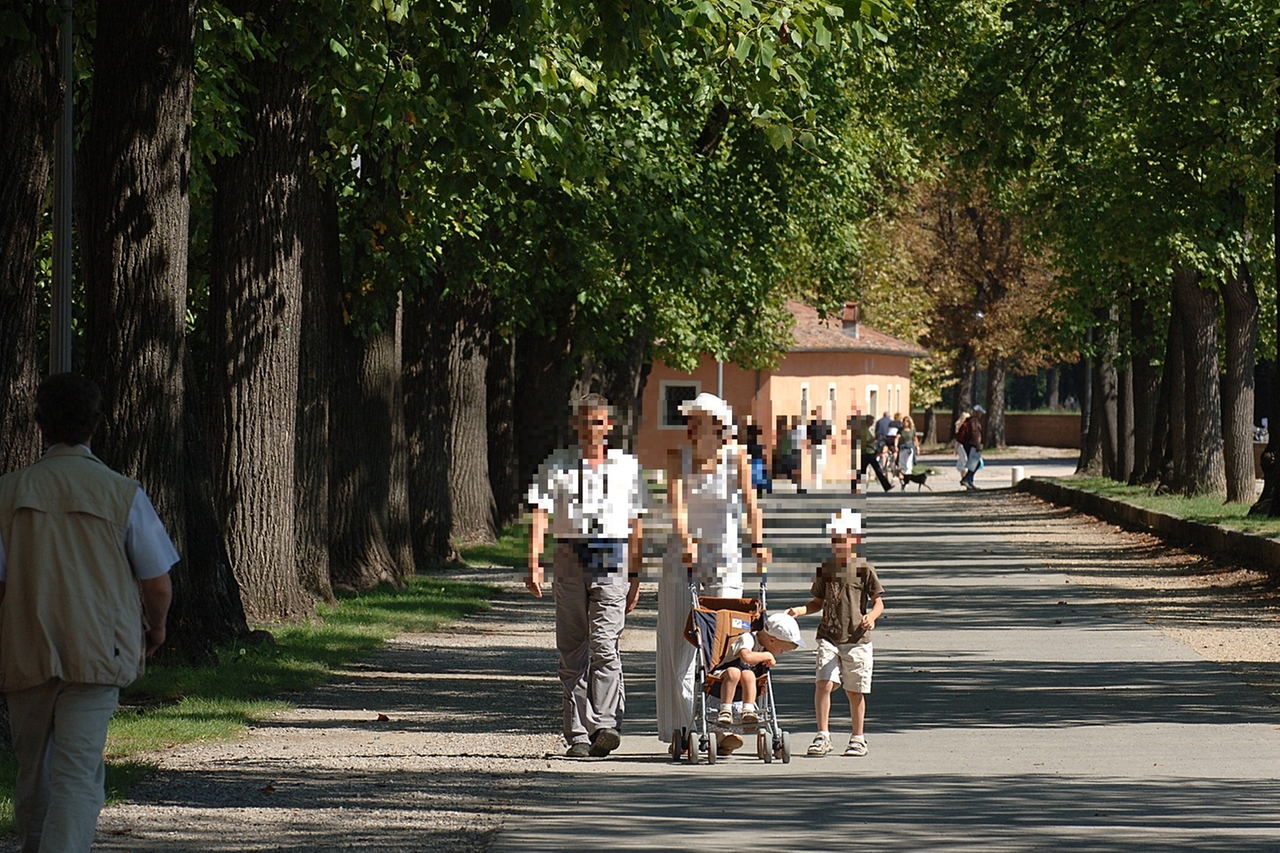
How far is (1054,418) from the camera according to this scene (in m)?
88.9

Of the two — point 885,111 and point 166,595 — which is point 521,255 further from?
point 166,595

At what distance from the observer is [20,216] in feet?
32.3

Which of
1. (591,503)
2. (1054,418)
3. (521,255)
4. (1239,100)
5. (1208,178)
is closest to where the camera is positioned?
(591,503)

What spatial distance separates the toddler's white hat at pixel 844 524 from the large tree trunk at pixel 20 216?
3895 mm

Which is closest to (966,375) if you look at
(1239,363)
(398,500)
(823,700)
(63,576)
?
(1239,363)

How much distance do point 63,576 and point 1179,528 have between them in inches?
868

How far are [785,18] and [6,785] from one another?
6148 millimetres

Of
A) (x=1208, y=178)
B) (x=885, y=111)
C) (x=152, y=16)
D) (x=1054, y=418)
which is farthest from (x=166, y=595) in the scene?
(x=1054, y=418)

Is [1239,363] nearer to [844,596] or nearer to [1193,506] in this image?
[1193,506]

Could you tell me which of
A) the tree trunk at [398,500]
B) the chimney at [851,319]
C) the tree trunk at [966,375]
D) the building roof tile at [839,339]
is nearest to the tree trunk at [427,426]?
the tree trunk at [398,500]

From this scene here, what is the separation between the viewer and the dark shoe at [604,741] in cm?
1014

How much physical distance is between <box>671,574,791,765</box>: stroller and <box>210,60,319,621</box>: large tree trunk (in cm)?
653

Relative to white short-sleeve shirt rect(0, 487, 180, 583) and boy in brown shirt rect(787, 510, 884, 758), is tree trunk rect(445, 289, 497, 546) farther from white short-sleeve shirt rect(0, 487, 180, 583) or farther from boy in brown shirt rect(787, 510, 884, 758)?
white short-sleeve shirt rect(0, 487, 180, 583)

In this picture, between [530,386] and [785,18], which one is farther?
[530,386]
